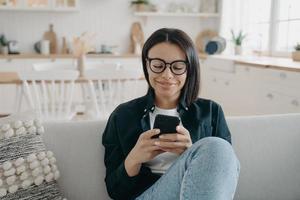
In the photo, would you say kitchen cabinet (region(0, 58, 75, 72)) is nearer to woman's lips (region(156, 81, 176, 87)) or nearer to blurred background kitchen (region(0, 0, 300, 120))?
blurred background kitchen (region(0, 0, 300, 120))

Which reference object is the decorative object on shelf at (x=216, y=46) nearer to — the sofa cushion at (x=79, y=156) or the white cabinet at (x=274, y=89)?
the white cabinet at (x=274, y=89)

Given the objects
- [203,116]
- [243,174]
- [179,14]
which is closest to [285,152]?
[243,174]

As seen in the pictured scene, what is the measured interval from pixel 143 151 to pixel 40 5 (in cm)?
417

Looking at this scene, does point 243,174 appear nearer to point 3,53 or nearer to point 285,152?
point 285,152

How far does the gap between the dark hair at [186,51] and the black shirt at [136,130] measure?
0.14 feet

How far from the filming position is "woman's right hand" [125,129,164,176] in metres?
1.21

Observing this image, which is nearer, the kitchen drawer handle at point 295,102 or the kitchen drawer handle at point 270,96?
the kitchen drawer handle at point 295,102

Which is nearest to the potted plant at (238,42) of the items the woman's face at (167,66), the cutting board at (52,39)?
the cutting board at (52,39)

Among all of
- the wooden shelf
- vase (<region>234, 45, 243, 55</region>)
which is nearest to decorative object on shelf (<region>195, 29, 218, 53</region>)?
the wooden shelf

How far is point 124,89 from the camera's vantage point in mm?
3074

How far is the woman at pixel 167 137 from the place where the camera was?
1.12 metres

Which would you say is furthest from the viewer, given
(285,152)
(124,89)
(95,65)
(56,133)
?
(95,65)

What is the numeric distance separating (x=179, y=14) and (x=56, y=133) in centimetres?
415

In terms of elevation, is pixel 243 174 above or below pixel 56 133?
below
